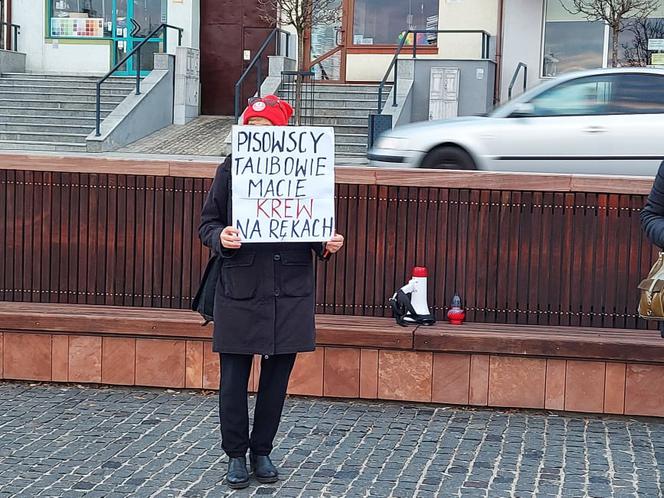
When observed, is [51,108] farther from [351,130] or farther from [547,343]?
[547,343]

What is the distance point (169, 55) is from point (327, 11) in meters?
3.22

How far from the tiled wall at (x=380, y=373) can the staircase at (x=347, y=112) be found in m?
11.7

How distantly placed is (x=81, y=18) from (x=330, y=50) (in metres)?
5.63

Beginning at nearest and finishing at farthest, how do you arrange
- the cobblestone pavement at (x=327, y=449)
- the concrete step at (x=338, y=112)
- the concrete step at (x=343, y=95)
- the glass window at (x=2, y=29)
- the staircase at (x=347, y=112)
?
the cobblestone pavement at (x=327, y=449), the staircase at (x=347, y=112), the concrete step at (x=338, y=112), the concrete step at (x=343, y=95), the glass window at (x=2, y=29)

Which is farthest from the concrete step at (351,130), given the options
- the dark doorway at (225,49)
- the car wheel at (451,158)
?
the car wheel at (451,158)

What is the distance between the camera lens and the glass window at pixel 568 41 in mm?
21797

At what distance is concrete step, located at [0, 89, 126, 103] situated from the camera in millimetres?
21906

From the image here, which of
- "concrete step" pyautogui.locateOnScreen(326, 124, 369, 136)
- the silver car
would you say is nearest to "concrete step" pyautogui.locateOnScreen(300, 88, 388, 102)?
"concrete step" pyautogui.locateOnScreen(326, 124, 369, 136)

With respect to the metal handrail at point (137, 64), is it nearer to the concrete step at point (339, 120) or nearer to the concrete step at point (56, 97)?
the concrete step at point (56, 97)

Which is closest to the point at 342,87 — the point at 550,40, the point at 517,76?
the point at 517,76

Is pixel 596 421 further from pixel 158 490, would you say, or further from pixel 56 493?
pixel 56 493

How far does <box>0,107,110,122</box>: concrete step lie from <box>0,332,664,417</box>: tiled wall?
46.4ft

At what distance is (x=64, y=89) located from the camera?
22438mm

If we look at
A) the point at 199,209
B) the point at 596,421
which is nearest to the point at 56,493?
the point at 199,209
